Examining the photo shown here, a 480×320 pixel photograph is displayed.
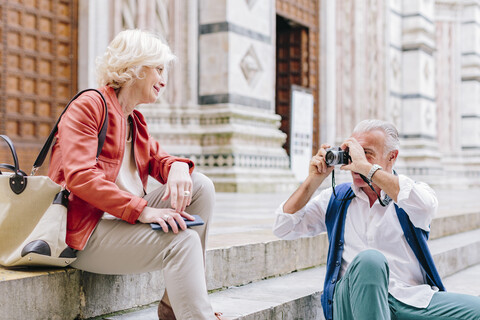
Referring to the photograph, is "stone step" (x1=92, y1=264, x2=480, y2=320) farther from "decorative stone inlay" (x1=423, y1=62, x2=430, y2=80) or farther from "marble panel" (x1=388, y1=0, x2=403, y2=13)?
"decorative stone inlay" (x1=423, y1=62, x2=430, y2=80)

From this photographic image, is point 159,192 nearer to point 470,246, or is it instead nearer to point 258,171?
point 470,246

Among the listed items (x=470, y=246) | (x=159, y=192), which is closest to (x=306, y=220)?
(x=159, y=192)

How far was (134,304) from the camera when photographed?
94.0 inches

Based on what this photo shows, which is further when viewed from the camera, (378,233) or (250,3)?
(250,3)

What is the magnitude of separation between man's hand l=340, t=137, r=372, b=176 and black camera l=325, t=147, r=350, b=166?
20 millimetres

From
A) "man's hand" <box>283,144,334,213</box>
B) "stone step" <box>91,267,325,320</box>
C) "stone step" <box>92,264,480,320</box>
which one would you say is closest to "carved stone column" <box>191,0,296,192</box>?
"stone step" <box>92,264,480,320</box>

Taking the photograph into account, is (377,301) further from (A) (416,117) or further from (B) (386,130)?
(A) (416,117)

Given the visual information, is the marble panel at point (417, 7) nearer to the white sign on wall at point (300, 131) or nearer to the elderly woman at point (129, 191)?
the white sign on wall at point (300, 131)

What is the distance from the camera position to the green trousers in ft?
6.65

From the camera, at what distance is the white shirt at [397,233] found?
219cm

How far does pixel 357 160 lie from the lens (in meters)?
2.23

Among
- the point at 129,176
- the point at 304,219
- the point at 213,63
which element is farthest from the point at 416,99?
the point at 129,176

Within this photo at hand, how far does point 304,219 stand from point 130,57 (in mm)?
929

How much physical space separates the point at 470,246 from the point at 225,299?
2.50 m
